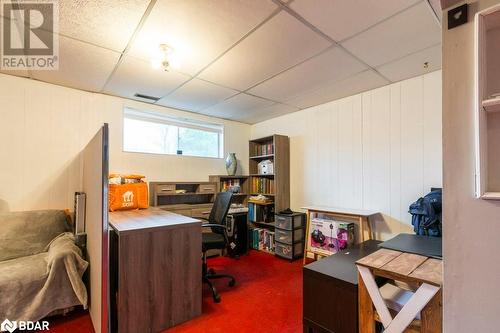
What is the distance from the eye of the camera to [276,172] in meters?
3.70

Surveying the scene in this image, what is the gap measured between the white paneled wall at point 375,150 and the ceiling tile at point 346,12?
128 centimetres

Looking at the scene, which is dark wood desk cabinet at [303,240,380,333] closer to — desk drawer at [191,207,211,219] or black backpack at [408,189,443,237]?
black backpack at [408,189,443,237]

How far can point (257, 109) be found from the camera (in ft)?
12.2

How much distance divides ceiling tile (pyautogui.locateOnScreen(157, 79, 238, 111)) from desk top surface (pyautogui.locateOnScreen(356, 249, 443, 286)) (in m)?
2.39

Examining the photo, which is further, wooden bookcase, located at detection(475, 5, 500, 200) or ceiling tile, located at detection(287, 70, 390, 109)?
ceiling tile, located at detection(287, 70, 390, 109)

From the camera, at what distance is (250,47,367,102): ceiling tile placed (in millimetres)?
2213

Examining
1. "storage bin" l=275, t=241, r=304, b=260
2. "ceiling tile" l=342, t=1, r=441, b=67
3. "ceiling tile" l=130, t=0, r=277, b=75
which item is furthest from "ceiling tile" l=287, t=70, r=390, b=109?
"storage bin" l=275, t=241, r=304, b=260

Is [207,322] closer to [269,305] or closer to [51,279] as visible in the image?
[269,305]

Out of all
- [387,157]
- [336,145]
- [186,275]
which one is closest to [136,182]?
[186,275]

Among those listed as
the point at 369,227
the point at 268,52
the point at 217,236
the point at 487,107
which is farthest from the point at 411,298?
the point at 268,52

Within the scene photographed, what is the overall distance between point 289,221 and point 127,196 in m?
2.15


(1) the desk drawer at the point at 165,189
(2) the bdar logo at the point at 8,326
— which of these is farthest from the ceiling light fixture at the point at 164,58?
(2) the bdar logo at the point at 8,326

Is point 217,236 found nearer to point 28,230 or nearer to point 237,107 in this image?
point 28,230

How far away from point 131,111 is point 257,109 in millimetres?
1870
